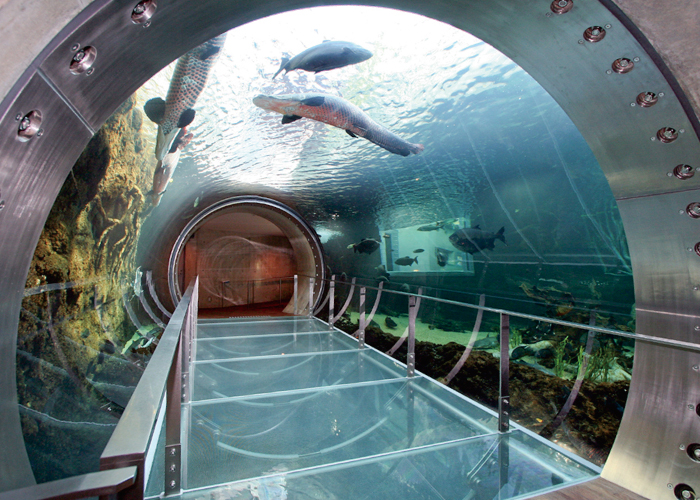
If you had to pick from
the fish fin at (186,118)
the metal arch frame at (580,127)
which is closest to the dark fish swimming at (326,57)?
the fish fin at (186,118)

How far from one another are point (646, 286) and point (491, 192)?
5223mm

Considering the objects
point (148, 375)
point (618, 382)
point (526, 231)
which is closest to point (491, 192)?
point (526, 231)

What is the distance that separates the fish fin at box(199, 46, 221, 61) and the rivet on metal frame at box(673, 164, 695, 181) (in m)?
3.43

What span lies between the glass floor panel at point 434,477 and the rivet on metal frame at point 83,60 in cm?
170

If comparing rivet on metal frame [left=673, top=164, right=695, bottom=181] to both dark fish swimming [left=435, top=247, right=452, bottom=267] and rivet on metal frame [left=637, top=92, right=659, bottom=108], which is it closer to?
rivet on metal frame [left=637, top=92, right=659, bottom=108]

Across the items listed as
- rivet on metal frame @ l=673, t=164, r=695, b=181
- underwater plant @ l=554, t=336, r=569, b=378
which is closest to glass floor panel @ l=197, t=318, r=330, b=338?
underwater plant @ l=554, t=336, r=569, b=378

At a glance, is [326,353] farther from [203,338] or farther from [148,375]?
[148,375]

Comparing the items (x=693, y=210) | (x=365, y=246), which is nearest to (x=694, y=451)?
(x=693, y=210)

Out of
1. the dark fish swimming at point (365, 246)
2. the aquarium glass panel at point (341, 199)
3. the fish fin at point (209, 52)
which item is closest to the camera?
the aquarium glass panel at point (341, 199)

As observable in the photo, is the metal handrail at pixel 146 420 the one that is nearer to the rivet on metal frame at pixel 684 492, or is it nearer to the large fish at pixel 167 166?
the rivet on metal frame at pixel 684 492

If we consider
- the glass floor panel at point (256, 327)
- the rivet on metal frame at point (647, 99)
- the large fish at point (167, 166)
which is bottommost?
the glass floor panel at point (256, 327)

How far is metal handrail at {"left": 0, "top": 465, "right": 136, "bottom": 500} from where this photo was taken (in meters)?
0.45

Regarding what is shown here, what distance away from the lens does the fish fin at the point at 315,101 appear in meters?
4.46

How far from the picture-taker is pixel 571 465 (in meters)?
2.00
